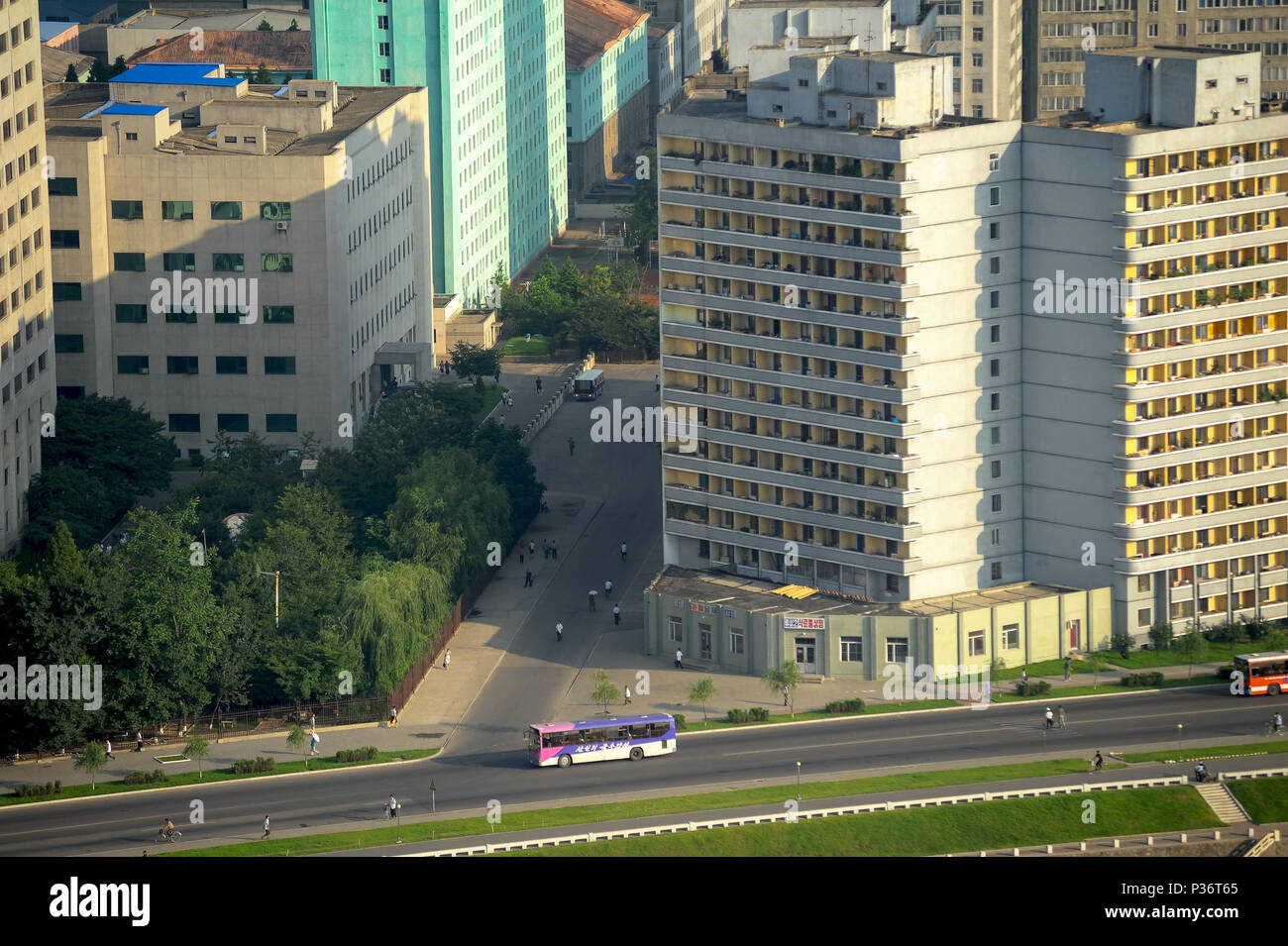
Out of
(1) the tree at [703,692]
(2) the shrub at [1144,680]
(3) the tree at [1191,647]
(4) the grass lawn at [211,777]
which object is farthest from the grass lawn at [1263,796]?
(4) the grass lawn at [211,777]

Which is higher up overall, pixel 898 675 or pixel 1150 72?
pixel 1150 72

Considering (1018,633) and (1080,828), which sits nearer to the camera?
(1080,828)

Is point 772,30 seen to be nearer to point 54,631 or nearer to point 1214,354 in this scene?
point 1214,354

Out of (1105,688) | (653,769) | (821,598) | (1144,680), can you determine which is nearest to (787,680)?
(821,598)

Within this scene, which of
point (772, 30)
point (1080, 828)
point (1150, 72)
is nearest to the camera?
point (1080, 828)

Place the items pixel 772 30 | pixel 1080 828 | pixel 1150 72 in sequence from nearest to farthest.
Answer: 1. pixel 1080 828
2. pixel 1150 72
3. pixel 772 30

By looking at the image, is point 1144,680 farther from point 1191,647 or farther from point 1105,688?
point 1191,647

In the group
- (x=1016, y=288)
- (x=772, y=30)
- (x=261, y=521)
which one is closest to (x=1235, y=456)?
(x=1016, y=288)
